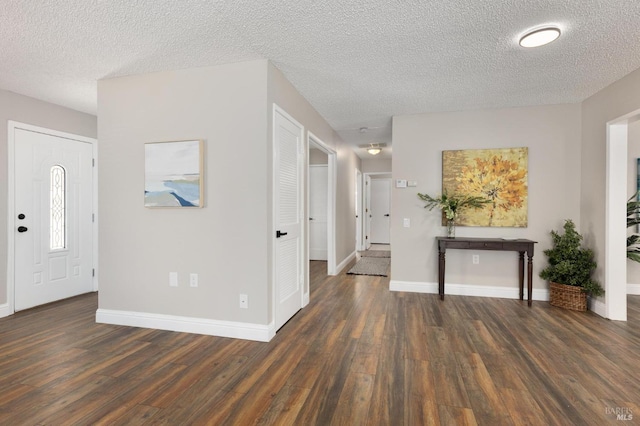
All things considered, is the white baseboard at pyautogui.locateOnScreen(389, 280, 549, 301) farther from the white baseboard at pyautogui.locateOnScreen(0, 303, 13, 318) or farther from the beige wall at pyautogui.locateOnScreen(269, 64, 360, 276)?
the white baseboard at pyautogui.locateOnScreen(0, 303, 13, 318)

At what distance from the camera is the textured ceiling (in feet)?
6.85

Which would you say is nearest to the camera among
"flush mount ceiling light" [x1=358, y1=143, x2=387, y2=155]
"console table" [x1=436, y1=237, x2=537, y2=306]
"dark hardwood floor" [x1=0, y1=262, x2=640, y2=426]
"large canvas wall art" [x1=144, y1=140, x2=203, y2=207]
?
"dark hardwood floor" [x1=0, y1=262, x2=640, y2=426]

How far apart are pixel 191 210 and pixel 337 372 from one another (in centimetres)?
188

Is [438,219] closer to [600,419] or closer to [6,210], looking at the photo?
[600,419]

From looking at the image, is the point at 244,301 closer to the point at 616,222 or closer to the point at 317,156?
the point at 616,222

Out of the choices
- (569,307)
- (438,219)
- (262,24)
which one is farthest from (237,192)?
(569,307)

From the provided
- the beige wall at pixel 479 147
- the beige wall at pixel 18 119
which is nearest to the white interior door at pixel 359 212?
the beige wall at pixel 479 147

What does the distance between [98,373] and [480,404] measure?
8.21ft

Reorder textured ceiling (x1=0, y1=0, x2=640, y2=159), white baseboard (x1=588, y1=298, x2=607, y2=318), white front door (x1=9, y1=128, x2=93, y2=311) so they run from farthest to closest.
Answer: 1. white front door (x1=9, y1=128, x2=93, y2=311)
2. white baseboard (x1=588, y1=298, x2=607, y2=318)
3. textured ceiling (x1=0, y1=0, x2=640, y2=159)

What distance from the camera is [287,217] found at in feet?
10.8

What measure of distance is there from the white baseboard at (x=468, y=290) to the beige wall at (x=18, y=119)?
4.56 meters

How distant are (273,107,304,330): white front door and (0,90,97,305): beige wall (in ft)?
9.94

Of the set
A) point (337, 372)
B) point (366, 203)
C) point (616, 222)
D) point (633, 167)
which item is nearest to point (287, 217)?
point (337, 372)

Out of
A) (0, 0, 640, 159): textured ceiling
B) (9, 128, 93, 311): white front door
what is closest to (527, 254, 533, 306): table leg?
(0, 0, 640, 159): textured ceiling
